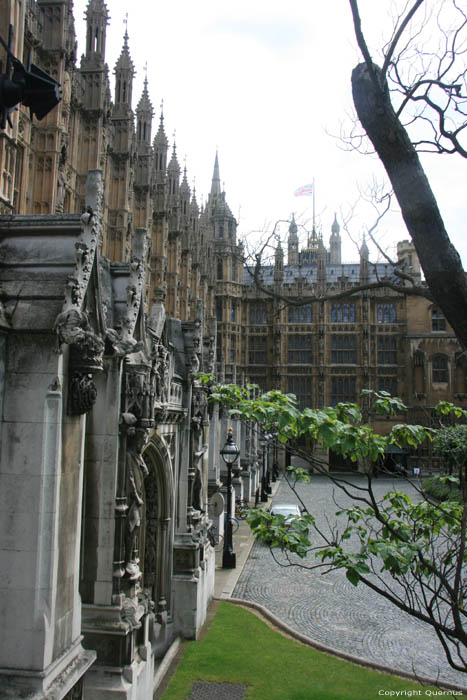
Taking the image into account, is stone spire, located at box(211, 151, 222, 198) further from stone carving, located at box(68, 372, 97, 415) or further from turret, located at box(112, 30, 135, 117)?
stone carving, located at box(68, 372, 97, 415)

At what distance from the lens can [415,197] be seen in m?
3.99

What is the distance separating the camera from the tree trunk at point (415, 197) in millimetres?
3949

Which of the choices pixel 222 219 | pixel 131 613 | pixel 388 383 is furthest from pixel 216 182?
pixel 131 613

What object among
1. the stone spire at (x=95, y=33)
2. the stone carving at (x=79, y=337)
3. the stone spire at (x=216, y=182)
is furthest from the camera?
the stone spire at (x=216, y=182)

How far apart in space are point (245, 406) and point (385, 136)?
8.68 ft

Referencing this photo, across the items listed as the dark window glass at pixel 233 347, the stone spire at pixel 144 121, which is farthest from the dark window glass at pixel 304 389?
the stone spire at pixel 144 121

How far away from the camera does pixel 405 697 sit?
29.9 ft

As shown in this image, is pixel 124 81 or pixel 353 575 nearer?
pixel 353 575

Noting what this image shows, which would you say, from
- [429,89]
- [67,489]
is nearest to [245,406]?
[67,489]

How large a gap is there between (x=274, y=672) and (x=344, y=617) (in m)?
3.80

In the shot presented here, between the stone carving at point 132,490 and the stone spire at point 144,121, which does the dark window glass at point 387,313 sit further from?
the stone carving at point 132,490

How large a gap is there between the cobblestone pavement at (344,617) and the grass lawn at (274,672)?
2.29 feet

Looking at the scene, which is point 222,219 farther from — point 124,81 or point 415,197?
point 415,197

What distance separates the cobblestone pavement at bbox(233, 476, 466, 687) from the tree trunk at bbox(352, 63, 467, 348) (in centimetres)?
716
